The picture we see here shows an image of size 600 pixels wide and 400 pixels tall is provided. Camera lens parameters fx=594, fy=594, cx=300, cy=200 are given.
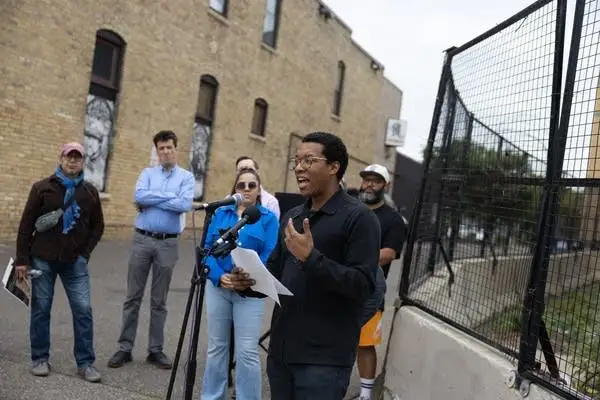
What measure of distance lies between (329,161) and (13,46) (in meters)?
9.96

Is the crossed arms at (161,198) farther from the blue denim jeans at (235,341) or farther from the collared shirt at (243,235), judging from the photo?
the blue denim jeans at (235,341)

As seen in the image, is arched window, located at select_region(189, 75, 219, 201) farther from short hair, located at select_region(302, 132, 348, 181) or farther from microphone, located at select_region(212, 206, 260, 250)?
short hair, located at select_region(302, 132, 348, 181)

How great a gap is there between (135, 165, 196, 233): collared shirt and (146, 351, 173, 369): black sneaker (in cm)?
111

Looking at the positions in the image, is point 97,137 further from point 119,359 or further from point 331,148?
point 331,148

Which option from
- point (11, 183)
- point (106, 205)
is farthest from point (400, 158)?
point (11, 183)

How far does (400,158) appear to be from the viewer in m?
34.9

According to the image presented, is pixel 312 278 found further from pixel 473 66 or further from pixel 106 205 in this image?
pixel 106 205

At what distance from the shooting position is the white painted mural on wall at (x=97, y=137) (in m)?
12.7

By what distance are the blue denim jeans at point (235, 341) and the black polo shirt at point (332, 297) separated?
4.09 ft

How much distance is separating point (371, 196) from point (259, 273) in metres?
2.17

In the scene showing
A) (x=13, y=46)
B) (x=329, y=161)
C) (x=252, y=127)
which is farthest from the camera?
(x=252, y=127)

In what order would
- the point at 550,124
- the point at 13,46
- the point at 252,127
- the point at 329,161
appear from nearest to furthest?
the point at 329,161 → the point at 550,124 → the point at 13,46 → the point at 252,127

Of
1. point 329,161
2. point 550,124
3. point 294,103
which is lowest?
point 329,161

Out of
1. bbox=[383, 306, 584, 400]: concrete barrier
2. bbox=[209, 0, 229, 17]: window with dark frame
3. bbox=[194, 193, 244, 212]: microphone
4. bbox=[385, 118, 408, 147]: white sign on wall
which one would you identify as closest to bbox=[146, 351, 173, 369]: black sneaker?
bbox=[383, 306, 584, 400]: concrete barrier
